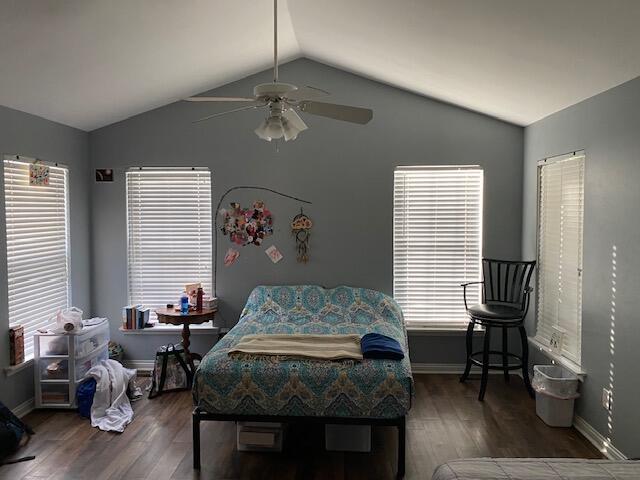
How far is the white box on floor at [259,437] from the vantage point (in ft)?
11.0

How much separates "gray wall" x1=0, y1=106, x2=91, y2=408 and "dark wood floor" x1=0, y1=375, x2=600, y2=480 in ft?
1.14

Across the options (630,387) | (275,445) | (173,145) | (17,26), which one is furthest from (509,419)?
(17,26)

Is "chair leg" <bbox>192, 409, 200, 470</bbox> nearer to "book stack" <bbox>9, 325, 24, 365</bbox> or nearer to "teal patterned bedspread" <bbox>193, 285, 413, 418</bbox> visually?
"teal patterned bedspread" <bbox>193, 285, 413, 418</bbox>

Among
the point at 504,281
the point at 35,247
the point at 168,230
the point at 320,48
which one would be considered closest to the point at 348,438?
the point at 504,281

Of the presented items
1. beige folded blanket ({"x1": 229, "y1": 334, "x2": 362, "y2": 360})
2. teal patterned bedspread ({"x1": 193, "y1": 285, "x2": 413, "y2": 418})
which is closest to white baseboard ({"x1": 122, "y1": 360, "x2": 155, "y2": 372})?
beige folded blanket ({"x1": 229, "y1": 334, "x2": 362, "y2": 360})

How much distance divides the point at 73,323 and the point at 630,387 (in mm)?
4006

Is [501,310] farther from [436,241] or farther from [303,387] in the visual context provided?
[303,387]

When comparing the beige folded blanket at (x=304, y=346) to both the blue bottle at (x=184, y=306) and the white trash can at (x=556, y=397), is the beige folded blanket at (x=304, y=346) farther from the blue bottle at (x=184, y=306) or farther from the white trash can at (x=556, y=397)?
the white trash can at (x=556, y=397)

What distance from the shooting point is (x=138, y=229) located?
5090mm

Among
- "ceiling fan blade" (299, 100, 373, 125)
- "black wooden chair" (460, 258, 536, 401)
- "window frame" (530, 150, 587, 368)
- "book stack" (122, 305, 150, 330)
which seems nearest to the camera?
"ceiling fan blade" (299, 100, 373, 125)

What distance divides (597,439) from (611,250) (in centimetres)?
130

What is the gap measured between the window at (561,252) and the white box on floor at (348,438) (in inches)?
67.4

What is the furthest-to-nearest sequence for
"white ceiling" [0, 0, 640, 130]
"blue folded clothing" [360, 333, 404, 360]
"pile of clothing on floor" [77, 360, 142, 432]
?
"pile of clothing on floor" [77, 360, 142, 432] → "blue folded clothing" [360, 333, 404, 360] → "white ceiling" [0, 0, 640, 130]

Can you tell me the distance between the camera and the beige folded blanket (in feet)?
10.9
